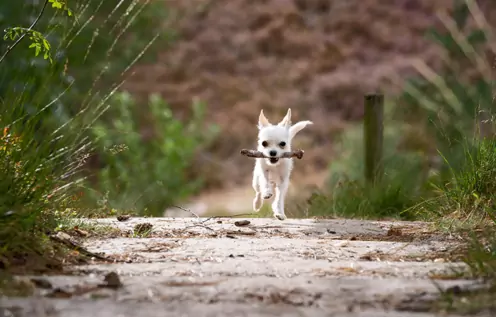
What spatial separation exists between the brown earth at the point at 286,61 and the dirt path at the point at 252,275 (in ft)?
30.1

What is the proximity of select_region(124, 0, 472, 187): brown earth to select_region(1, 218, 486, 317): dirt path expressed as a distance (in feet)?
30.1

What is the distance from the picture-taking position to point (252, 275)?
12.0ft

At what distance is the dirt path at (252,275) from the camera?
10.0ft

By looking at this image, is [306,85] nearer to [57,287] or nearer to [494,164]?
[494,164]

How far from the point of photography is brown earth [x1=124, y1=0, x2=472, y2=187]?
48.8 ft

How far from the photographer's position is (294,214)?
25.7 ft

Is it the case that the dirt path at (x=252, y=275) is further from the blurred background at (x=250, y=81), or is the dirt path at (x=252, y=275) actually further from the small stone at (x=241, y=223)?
the blurred background at (x=250, y=81)

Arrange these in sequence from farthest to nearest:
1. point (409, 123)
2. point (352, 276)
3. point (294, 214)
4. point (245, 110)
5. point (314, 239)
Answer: point (245, 110) → point (409, 123) → point (294, 214) → point (314, 239) → point (352, 276)

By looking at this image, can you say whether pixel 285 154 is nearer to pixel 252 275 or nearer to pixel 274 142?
pixel 274 142

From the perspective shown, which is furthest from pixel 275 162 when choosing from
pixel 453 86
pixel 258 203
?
pixel 453 86

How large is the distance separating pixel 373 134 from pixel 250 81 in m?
7.45

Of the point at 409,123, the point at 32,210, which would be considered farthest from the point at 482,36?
the point at 32,210

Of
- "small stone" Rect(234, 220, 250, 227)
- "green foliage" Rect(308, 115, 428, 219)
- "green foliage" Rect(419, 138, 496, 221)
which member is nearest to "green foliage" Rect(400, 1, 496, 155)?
"green foliage" Rect(308, 115, 428, 219)

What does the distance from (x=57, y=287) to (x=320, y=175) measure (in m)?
10.5
